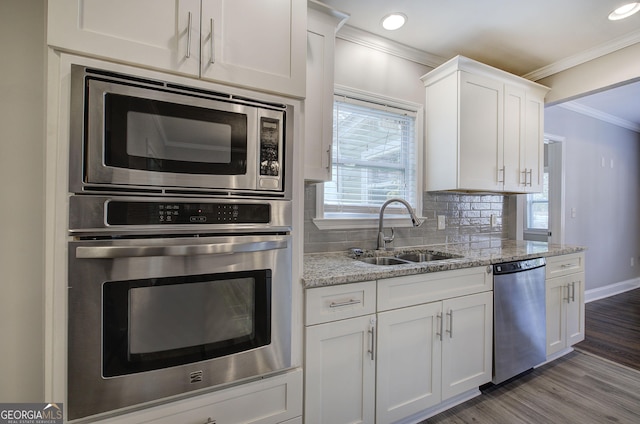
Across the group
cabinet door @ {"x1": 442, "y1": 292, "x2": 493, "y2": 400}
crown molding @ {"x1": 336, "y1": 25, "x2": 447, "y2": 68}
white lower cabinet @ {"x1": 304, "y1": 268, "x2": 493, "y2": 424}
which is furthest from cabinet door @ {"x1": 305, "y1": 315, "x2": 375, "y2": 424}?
crown molding @ {"x1": 336, "y1": 25, "x2": 447, "y2": 68}

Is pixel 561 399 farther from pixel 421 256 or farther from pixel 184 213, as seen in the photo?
pixel 184 213

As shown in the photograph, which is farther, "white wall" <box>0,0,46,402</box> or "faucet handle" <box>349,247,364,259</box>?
"faucet handle" <box>349,247,364,259</box>

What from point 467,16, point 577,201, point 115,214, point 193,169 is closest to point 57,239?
point 115,214

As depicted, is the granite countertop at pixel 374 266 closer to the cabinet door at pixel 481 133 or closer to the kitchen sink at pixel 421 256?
the kitchen sink at pixel 421 256

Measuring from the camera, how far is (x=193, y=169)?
1.11 metres

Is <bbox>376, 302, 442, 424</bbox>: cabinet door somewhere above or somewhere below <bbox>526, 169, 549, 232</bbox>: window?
below

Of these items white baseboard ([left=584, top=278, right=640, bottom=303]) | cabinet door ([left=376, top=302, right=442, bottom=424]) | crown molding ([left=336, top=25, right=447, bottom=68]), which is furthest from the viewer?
white baseboard ([left=584, top=278, right=640, bottom=303])

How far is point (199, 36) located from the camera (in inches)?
44.0

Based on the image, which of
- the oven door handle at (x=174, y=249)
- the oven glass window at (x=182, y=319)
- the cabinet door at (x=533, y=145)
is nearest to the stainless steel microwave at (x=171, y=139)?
the oven door handle at (x=174, y=249)

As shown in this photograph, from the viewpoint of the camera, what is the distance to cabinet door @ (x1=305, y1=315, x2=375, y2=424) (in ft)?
4.44

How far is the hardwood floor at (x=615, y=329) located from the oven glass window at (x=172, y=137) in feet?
11.4

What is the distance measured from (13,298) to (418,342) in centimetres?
192

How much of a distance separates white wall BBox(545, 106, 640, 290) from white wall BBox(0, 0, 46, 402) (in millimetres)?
4638

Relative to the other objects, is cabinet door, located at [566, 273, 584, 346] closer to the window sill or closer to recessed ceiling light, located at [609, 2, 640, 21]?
the window sill
